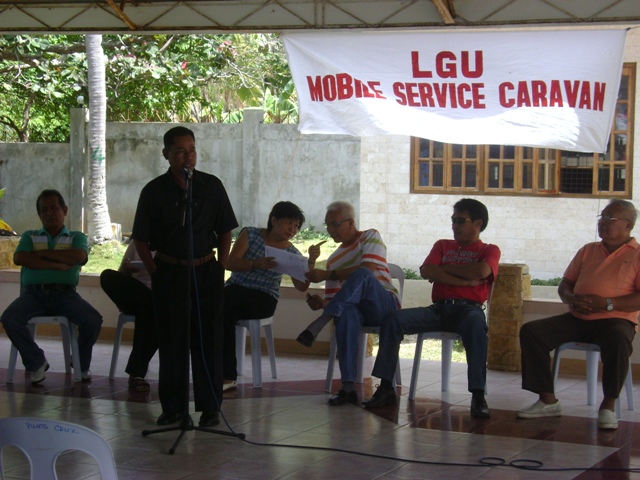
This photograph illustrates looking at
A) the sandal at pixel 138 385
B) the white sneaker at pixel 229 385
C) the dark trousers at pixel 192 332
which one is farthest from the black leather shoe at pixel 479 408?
the sandal at pixel 138 385

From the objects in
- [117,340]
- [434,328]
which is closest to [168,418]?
[117,340]

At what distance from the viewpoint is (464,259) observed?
5.90 meters

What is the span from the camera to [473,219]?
588cm

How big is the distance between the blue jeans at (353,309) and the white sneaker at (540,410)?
1056 millimetres

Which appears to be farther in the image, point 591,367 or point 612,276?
point 591,367

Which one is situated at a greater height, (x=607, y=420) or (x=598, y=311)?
(x=598, y=311)

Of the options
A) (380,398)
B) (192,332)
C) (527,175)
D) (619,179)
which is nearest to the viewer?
(192,332)

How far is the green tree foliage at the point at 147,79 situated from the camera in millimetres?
13266

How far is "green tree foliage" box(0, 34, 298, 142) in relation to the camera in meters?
13.3

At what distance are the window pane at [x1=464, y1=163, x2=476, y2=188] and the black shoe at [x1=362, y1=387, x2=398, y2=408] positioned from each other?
19.5 feet

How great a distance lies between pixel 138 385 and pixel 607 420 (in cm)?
300

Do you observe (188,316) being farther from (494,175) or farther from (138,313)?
(494,175)

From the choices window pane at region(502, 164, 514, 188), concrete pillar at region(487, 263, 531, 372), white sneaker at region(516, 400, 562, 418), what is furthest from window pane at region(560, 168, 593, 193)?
white sneaker at region(516, 400, 562, 418)

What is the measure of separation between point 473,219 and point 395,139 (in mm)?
5610
